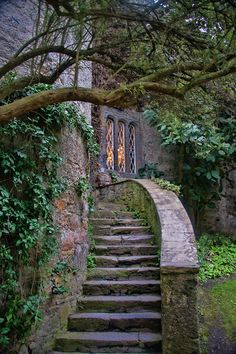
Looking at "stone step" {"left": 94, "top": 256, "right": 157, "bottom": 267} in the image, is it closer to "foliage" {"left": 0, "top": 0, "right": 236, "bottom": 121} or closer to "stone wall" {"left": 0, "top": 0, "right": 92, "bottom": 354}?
"stone wall" {"left": 0, "top": 0, "right": 92, "bottom": 354}

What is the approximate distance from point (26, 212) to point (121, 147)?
6.44 m

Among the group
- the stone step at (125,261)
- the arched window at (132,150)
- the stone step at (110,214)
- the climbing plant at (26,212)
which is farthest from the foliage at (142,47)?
the arched window at (132,150)

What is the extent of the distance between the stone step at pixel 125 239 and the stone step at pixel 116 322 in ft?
4.67

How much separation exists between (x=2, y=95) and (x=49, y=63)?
92.5 inches

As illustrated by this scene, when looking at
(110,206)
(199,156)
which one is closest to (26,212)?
(110,206)

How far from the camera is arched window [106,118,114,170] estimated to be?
8794 mm

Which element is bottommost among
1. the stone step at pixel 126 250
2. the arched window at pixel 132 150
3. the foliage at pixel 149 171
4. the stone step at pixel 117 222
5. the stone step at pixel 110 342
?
the stone step at pixel 110 342

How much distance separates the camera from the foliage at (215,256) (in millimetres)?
6199

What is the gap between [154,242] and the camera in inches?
195

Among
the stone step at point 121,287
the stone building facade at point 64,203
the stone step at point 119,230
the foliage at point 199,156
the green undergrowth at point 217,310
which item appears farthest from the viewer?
the foliage at point 199,156

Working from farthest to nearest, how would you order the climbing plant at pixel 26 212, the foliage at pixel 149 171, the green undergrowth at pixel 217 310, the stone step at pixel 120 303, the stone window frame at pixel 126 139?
1. the stone window frame at pixel 126 139
2. the foliage at pixel 149 171
3. the green undergrowth at pixel 217 310
4. the stone step at pixel 120 303
5. the climbing plant at pixel 26 212

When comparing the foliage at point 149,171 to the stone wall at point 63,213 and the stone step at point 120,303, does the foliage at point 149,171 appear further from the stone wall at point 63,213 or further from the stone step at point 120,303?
the stone step at point 120,303

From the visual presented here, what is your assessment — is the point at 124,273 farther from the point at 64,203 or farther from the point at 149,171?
the point at 149,171

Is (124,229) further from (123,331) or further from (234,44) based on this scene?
(234,44)
